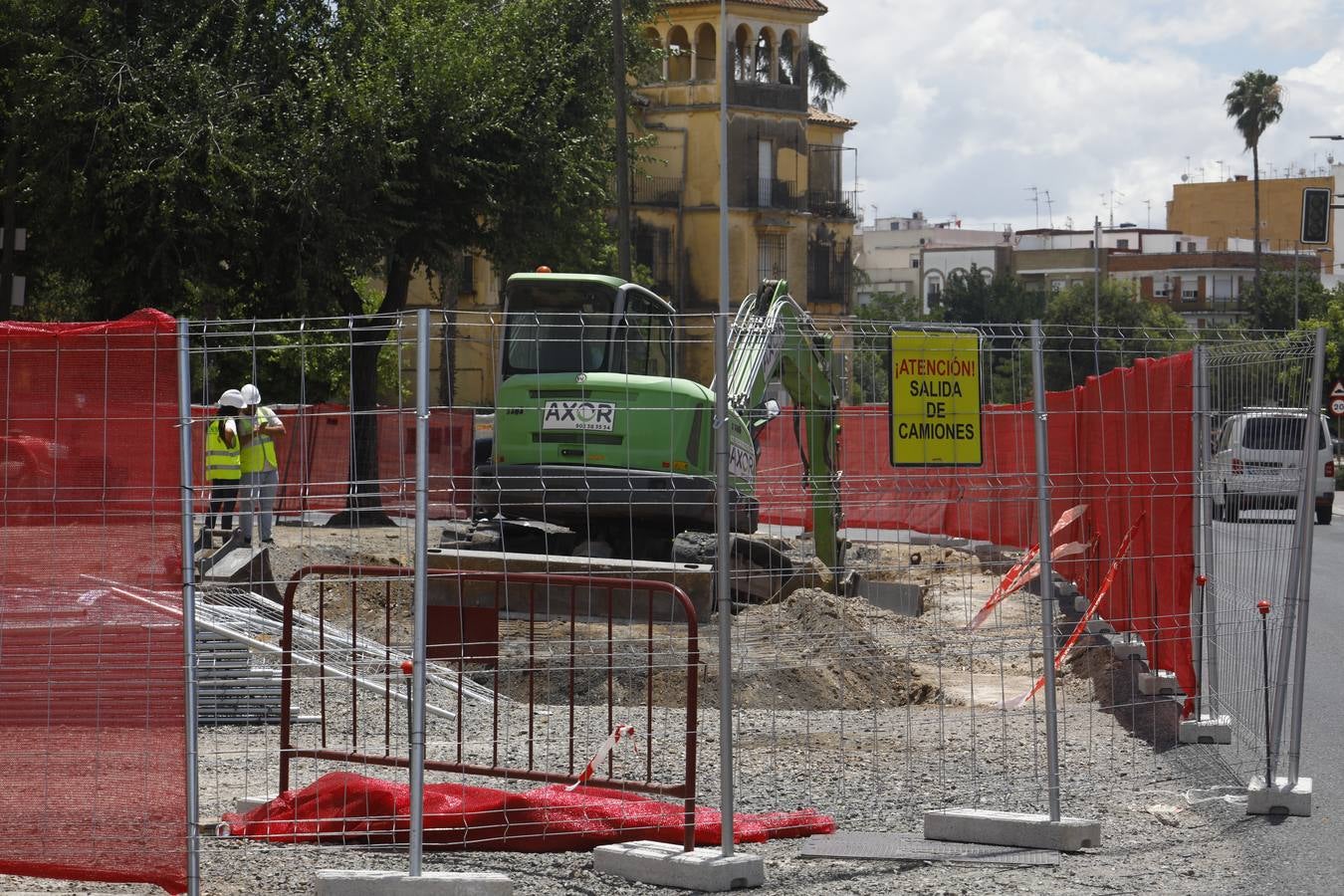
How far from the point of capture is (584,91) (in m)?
30.5

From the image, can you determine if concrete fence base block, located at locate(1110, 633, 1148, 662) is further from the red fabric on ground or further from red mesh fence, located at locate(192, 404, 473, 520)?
red mesh fence, located at locate(192, 404, 473, 520)

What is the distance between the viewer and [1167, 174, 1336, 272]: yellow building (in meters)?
123

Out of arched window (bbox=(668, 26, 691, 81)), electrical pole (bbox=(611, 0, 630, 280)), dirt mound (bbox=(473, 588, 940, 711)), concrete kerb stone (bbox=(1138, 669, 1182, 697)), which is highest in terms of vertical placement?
arched window (bbox=(668, 26, 691, 81))

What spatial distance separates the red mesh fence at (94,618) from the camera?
245 inches

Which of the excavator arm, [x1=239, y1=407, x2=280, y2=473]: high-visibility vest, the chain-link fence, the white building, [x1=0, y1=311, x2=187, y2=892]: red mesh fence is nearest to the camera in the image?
[x1=0, y1=311, x2=187, y2=892]: red mesh fence

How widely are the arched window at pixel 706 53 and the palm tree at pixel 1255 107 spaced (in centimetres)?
3148

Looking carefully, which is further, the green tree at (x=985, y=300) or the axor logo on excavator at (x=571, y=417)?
the green tree at (x=985, y=300)

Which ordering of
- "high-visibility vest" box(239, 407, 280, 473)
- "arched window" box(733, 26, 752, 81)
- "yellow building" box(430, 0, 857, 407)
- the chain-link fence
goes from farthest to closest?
1. "arched window" box(733, 26, 752, 81)
2. "yellow building" box(430, 0, 857, 407)
3. "high-visibility vest" box(239, 407, 280, 473)
4. the chain-link fence

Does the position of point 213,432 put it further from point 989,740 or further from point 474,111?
point 474,111

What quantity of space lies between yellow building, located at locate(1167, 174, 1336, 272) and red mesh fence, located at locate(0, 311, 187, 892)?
392 ft

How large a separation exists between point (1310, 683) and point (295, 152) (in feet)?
55.7

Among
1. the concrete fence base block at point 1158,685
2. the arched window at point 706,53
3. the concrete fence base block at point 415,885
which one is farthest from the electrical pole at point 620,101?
the arched window at point 706,53

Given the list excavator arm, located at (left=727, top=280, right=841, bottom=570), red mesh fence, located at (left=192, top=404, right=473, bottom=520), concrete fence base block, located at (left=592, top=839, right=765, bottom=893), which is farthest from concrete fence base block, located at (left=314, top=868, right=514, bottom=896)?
excavator arm, located at (left=727, top=280, right=841, bottom=570)

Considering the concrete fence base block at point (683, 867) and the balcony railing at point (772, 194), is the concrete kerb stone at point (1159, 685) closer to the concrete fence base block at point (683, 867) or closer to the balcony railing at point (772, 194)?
the concrete fence base block at point (683, 867)
